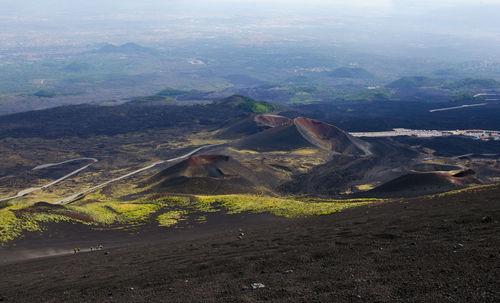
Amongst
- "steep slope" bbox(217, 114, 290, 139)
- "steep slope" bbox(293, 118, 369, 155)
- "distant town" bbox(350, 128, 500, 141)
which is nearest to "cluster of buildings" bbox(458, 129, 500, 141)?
"distant town" bbox(350, 128, 500, 141)

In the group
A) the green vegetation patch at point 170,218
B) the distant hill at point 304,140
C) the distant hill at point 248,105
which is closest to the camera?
Answer: the green vegetation patch at point 170,218

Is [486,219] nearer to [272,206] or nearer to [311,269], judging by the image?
[311,269]

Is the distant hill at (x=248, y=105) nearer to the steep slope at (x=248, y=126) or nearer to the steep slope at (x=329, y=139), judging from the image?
the steep slope at (x=248, y=126)

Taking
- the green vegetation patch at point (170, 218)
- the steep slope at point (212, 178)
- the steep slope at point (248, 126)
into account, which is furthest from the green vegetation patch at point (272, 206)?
the steep slope at point (248, 126)

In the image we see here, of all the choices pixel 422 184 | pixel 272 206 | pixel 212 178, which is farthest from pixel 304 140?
pixel 272 206

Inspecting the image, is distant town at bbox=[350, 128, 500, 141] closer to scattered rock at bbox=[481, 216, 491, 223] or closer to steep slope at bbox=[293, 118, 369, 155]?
steep slope at bbox=[293, 118, 369, 155]

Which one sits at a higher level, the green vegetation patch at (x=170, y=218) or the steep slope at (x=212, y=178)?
the green vegetation patch at (x=170, y=218)
